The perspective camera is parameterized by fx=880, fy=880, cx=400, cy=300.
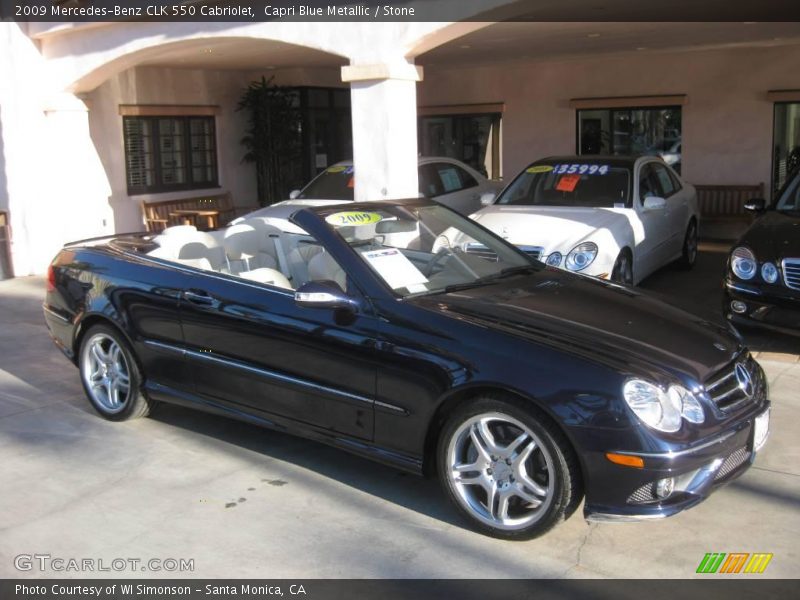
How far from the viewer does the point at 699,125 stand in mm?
13094

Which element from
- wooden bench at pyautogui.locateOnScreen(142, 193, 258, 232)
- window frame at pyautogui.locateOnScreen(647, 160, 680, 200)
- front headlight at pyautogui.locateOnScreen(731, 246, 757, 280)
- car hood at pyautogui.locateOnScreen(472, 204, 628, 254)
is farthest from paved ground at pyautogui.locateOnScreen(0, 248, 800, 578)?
wooden bench at pyautogui.locateOnScreen(142, 193, 258, 232)

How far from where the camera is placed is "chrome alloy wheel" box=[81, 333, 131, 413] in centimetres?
570

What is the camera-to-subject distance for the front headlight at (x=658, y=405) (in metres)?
3.65

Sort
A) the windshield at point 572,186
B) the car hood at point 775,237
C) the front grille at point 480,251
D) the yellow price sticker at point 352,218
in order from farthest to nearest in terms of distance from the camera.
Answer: the windshield at point 572,186 → the car hood at point 775,237 → the front grille at point 480,251 → the yellow price sticker at point 352,218

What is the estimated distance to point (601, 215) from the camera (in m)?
8.55

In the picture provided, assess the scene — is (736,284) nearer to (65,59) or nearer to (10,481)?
(10,481)

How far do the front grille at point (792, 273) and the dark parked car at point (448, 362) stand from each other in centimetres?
239

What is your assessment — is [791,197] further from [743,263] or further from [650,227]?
[650,227]

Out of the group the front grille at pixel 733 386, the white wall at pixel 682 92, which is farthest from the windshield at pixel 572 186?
the front grille at pixel 733 386

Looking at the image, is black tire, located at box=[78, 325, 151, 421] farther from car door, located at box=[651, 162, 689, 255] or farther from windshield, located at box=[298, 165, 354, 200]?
car door, located at box=[651, 162, 689, 255]

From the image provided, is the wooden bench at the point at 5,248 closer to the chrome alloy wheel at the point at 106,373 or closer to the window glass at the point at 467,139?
the chrome alloy wheel at the point at 106,373

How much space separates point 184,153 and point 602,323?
38.6 ft

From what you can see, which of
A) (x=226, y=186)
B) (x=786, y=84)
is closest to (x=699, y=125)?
(x=786, y=84)

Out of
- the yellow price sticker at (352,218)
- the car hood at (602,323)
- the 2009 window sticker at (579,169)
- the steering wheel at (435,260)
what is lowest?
the car hood at (602,323)
